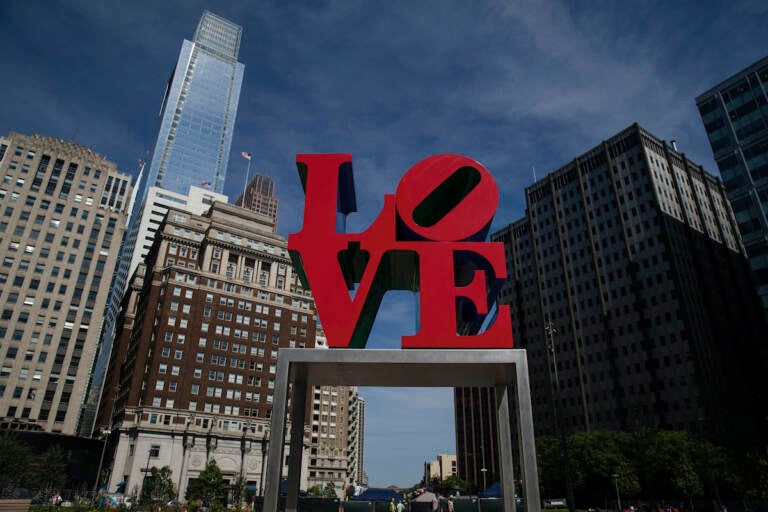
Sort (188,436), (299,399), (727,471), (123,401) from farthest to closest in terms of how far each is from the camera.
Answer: (123,401) → (188,436) → (727,471) → (299,399)

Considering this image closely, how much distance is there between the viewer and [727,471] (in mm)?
56500

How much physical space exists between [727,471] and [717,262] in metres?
75.5

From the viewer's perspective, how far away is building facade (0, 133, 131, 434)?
9038 cm

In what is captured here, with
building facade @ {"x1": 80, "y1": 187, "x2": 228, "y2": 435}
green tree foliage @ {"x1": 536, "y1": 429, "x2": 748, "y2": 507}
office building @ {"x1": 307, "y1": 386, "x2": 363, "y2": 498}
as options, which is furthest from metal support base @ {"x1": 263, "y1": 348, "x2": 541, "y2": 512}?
building facade @ {"x1": 80, "y1": 187, "x2": 228, "y2": 435}

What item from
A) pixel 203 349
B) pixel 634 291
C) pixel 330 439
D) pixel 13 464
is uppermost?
pixel 634 291

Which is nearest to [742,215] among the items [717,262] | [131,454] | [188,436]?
[717,262]

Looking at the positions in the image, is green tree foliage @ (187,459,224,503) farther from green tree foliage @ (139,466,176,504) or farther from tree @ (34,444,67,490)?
tree @ (34,444,67,490)

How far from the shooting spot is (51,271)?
99312 mm

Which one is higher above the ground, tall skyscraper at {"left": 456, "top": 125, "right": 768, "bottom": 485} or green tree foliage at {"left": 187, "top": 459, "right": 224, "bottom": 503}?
tall skyscraper at {"left": 456, "top": 125, "right": 768, "bottom": 485}

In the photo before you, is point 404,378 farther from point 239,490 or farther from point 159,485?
point 239,490

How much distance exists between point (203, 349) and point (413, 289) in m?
78.6

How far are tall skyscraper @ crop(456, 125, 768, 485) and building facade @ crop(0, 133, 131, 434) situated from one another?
91.1 meters

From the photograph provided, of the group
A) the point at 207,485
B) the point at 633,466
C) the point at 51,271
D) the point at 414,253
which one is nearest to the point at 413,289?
the point at 414,253

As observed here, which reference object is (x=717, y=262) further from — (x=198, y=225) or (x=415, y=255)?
(x=415, y=255)
